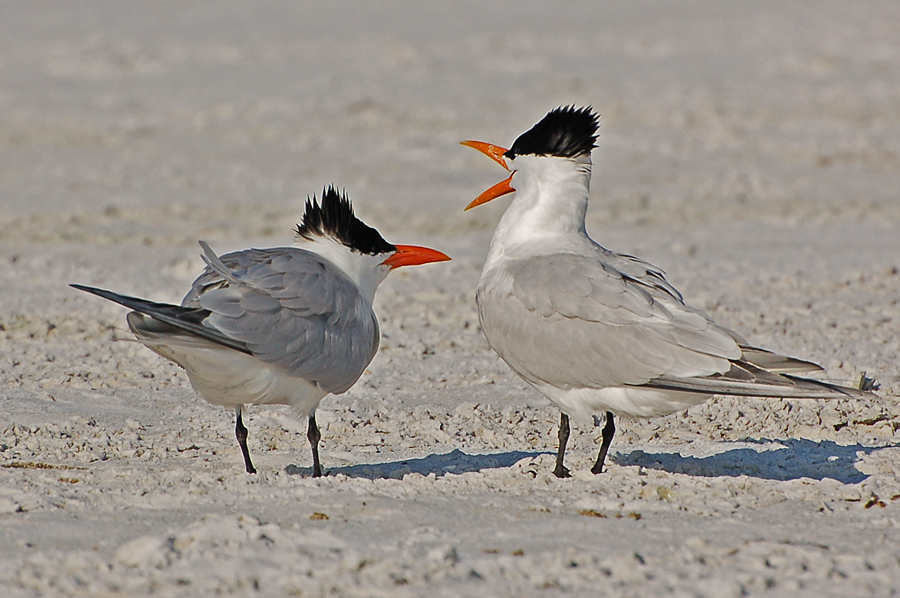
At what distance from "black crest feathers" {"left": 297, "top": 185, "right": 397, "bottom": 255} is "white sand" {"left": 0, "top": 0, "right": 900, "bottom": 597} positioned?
2.63ft

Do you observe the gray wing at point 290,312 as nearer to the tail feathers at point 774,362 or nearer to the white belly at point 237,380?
the white belly at point 237,380

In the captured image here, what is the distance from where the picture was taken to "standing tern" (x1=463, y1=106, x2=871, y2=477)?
3.91 metres

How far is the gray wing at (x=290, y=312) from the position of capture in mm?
3996

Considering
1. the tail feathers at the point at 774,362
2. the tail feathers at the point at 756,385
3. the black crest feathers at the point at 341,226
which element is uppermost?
the black crest feathers at the point at 341,226

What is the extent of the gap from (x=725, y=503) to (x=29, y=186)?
7758 mm

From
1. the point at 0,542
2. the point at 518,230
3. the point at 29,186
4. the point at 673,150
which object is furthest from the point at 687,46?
the point at 0,542

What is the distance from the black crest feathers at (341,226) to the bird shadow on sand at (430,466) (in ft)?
A: 3.18

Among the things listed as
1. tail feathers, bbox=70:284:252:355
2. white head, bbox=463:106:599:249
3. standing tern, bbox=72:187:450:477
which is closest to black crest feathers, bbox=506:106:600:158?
white head, bbox=463:106:599:249

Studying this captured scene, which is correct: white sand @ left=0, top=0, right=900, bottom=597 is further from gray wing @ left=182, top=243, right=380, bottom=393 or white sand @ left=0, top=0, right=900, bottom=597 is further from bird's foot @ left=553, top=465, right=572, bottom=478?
gray wing @ left=182, top=243, right=380, bottom=393

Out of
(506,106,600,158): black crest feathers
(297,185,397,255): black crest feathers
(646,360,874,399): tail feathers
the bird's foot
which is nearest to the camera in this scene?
(646,360,874,399): tail feathers

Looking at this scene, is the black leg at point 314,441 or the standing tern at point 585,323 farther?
the black leg at point 314,441

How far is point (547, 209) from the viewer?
470 cm

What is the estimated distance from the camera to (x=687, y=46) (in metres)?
15.1

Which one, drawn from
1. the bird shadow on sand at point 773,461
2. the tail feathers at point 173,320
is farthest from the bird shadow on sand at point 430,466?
the tail feathers at point 173,320
